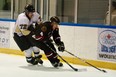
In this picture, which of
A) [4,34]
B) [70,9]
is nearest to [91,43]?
[70,9]

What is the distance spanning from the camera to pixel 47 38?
592cm

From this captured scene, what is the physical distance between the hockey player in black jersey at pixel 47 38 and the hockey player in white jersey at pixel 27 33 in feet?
0.53

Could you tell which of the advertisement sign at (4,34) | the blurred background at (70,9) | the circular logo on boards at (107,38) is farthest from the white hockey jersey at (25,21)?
the advertisement sign at (4,34)

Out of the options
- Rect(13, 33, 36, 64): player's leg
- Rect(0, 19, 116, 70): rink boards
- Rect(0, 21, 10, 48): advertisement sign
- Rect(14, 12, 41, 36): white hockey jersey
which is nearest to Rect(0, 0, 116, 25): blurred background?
Rect(0, 19, 116, 70): rink boards

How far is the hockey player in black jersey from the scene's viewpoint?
5766 mm

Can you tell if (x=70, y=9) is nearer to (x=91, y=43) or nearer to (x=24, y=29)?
(x=91, y=43)

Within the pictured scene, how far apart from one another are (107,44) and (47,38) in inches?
39.6

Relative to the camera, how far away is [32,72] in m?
5.67

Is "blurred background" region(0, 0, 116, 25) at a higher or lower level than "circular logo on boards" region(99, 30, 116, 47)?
higher

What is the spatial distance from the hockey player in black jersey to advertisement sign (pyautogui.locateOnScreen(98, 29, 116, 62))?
743mm

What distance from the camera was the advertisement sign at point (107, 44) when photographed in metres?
6.11

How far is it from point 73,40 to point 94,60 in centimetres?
58

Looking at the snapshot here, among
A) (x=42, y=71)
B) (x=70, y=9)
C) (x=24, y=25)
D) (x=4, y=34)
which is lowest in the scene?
(x=42, y=71)

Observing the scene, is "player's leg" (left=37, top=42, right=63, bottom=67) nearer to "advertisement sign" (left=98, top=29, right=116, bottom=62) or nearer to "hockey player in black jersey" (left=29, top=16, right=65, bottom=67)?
"hockey player in black jersey" (left=29, top=16, right=65, bottom=67)
